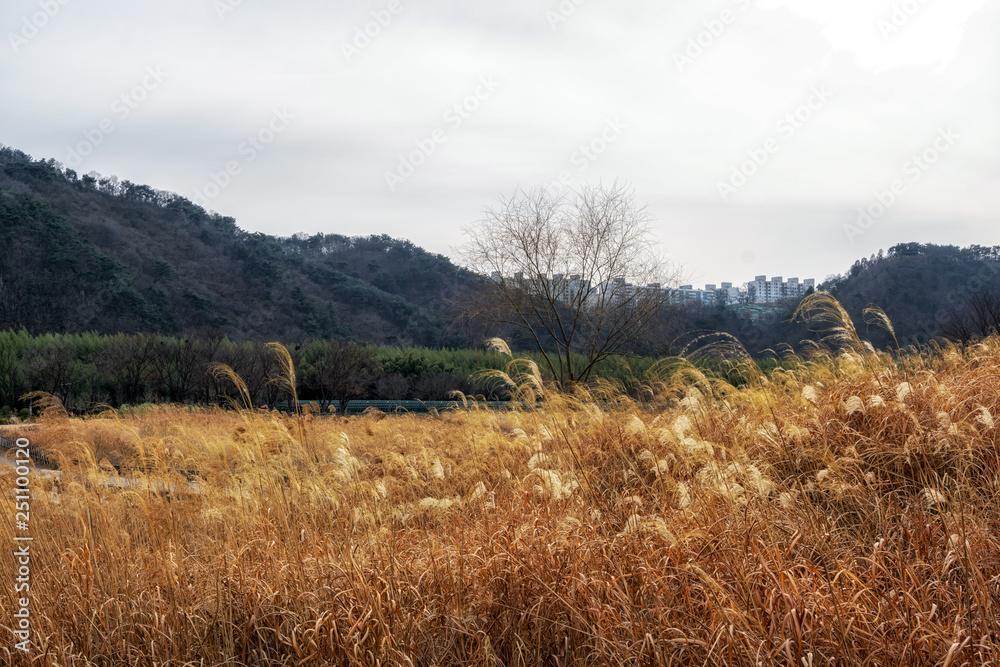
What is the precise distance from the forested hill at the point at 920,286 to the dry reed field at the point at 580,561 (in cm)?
2938

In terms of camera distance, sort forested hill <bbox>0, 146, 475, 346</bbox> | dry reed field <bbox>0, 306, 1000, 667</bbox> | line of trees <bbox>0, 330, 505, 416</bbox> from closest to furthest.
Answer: dry reed field <bbox>0, 306, 1000, 667</bbox>, line of trees <bbox>0, 330, 505, 416</bbox>, forested hill <bbox>0, 146, 475, 346</bbox>

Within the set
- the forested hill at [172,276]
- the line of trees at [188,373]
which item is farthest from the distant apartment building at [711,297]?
the forested hill at [172,276]

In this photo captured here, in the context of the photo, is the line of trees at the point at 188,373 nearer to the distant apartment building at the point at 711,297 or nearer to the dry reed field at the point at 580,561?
the distant apartment building at the point at 711,297

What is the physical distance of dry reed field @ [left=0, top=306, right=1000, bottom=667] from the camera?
2.32 m

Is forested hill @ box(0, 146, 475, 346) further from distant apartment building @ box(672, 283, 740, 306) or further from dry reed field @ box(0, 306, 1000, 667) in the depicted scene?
dry reed field @ box(0, 306, 1000, 667)

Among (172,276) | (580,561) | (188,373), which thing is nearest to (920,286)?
(188,373)

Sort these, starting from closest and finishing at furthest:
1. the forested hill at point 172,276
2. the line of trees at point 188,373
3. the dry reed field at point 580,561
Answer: the dry reed field at point 580,561 → the line of trees at point 188,373 → the forested hill at point 172,276

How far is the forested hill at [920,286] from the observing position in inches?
1199

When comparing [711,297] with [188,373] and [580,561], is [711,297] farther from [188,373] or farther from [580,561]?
[580,561]

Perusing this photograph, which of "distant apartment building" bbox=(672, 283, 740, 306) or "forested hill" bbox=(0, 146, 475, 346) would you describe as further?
"forested hill" bbox=(0, 146, 475, 346)

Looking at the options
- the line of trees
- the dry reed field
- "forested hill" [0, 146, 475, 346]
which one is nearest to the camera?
the dry reed field

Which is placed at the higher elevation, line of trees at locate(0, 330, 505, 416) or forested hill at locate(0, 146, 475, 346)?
forested hill at locate(0, 146, 475, 346)

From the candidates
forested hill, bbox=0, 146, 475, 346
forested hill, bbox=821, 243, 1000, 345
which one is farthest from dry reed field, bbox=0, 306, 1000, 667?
forested hill, bbox=821, 243, 1000, 345

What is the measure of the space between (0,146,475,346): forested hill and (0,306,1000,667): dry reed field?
2183 centimetres
